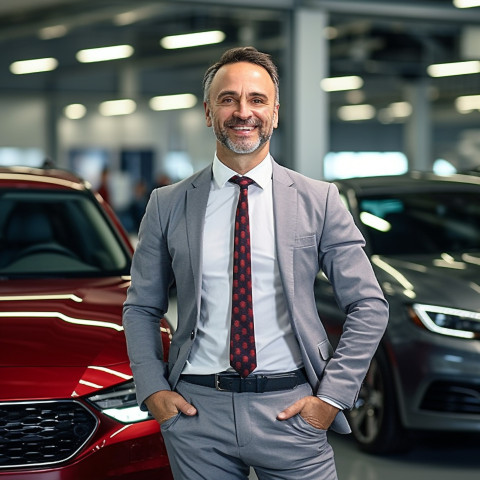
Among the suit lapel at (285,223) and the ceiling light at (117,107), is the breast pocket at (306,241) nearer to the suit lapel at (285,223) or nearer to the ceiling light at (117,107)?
the suit lapel at (285,223)

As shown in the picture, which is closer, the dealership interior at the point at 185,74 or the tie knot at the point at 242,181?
the tie knot at the point at 242,181

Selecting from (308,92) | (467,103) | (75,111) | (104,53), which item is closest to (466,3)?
(308,92)

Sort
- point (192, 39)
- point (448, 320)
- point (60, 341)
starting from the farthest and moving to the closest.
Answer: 1. point (192, 39)
2. point (448, 320)
3. point (60, 341)

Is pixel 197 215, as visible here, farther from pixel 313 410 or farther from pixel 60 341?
pixel 60 341

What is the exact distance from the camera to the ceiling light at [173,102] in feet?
96.1

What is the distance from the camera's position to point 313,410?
2.33 metres

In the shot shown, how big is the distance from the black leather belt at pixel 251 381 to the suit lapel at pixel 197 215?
0.18 meters

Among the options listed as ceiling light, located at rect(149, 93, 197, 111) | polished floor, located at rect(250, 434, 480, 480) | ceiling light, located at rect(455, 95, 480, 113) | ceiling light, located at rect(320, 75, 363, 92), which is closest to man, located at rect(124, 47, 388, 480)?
polished floor, located at rect(250, 434, 480, 480)

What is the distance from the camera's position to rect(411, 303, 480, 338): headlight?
15.6 feet

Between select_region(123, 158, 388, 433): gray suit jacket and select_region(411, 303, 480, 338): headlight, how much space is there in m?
2.40

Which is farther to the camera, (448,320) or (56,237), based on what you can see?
(56,237)

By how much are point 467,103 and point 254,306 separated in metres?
36.1

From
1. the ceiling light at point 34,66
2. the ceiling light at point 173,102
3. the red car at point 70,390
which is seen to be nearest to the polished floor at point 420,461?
the red car at point 70,390

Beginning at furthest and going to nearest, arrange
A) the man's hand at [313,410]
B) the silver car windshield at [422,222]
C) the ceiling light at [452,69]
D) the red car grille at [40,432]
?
the ceiling light at [452,69], the silver car windshield at [422,222], the red car grille at [40,432], the man's hand at [313,410]
